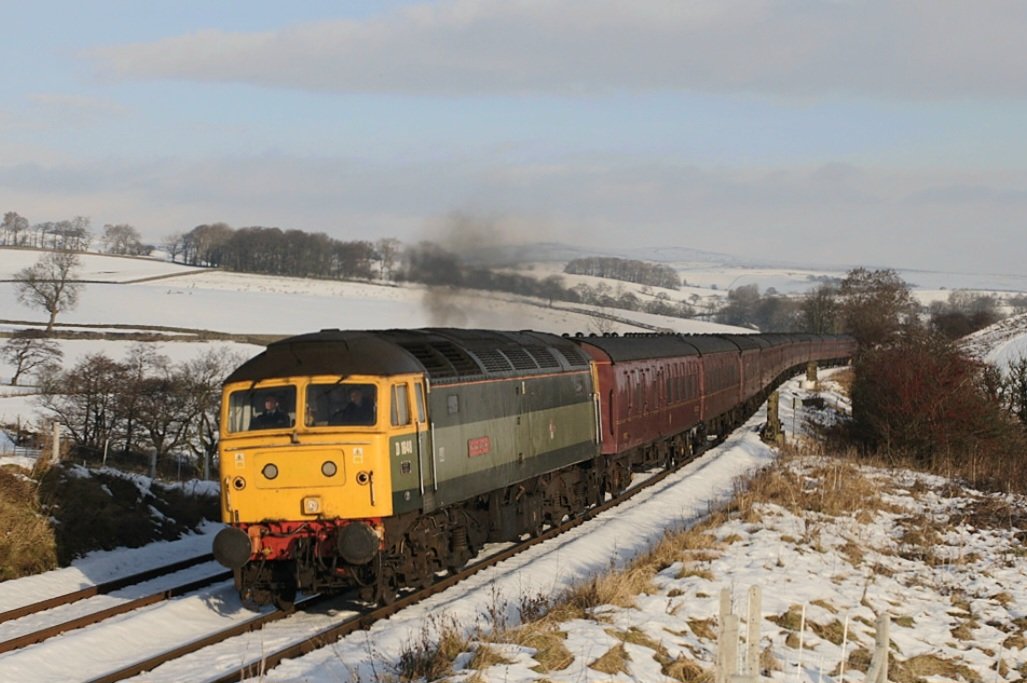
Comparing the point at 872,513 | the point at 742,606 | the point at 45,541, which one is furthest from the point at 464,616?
the point at 872,513

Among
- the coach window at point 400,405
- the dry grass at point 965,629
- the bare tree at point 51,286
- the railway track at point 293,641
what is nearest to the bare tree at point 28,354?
the bare tree at point 51,286

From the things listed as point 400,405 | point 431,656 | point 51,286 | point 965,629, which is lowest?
point 965,629

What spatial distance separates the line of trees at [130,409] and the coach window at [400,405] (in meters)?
39.0

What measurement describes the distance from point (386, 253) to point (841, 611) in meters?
63.7

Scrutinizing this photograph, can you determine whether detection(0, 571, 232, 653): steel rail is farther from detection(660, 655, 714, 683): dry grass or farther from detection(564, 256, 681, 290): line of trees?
detection(564, 256, 681, 290): line of trees

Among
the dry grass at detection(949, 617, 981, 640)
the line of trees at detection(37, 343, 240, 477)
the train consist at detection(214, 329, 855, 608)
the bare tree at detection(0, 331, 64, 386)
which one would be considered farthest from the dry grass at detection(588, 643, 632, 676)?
the bare tree at detection(0, 331, 64, 386)

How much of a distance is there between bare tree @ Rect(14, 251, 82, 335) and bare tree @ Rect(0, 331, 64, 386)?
403 inches

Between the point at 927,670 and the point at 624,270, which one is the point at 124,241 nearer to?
the point at 624,270

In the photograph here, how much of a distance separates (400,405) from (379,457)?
2.70 feet

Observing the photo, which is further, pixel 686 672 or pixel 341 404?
pixel 341 404

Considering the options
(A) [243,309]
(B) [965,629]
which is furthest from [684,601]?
(A) [243,309]

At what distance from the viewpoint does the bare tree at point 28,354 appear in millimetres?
60344

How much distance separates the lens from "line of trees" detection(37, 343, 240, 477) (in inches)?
2101

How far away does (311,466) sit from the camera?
45.5 ft
